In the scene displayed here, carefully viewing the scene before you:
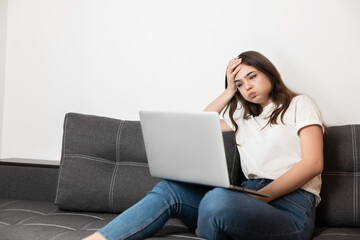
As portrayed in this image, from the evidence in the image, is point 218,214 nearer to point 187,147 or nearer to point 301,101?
point 187,147

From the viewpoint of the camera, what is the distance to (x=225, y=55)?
2281 millimetres

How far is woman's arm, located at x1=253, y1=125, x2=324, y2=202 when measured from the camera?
1.58m

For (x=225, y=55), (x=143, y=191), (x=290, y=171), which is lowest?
(x=143, y=191)

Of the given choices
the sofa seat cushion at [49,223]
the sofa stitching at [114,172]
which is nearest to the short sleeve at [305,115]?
the sofa seat cushion at [49,223]

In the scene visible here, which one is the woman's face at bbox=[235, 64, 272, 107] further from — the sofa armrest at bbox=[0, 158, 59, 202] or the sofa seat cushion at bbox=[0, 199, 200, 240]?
the sofa armrest at bbox=[0, 158, 59, 202]

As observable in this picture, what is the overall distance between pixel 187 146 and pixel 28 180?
1.21 m

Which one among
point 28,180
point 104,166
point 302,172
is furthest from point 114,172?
point 302,172

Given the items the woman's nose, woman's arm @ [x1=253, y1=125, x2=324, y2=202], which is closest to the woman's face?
the woman's nose

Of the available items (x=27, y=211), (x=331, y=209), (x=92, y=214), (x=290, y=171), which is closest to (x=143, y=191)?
(x=92, y=214)

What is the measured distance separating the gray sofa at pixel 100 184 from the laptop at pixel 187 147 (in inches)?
10.5

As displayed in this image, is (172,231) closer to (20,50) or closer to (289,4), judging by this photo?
(289,4)

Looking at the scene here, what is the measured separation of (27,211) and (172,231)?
0.77 meters

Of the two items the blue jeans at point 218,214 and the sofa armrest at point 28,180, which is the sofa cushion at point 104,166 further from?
the blue jeans at point 218,214

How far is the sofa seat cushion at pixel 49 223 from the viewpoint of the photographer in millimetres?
1568
